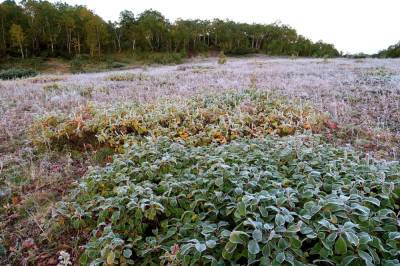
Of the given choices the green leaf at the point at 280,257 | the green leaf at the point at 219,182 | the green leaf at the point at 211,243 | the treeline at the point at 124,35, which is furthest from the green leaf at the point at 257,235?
the treeline at the point at 124,35

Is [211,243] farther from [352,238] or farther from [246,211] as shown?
[352,238]

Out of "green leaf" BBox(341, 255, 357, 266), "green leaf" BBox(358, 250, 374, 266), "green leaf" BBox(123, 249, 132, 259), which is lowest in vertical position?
"green leaf" BBox(123, 249, 132, 259)

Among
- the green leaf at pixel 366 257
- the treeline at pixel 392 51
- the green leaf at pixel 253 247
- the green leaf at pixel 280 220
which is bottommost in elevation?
the green leaf at pixel 366 257

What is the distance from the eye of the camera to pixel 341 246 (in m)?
2.29

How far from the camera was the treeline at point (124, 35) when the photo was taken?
48.1m

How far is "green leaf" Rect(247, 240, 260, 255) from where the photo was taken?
225 cm

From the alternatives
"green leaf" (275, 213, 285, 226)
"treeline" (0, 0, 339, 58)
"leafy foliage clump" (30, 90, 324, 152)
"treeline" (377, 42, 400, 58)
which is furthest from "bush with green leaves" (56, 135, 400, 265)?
"treeline" (0, 0, 339, 58)

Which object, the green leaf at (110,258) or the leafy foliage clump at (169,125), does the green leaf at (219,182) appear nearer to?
the green leaf at (110,258)

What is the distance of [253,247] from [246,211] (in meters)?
0.38

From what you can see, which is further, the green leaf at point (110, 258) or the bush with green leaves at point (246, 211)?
the green leaf at point (110, 258)

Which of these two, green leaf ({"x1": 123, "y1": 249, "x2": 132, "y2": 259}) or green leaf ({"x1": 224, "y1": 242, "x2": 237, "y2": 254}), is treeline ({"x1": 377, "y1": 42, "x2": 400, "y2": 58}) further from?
green leaf ({"x1": 123, "y1": 249, "x2": 132, "y2": 259})

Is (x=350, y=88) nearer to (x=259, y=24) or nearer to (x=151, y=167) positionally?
(x=151, y=167)

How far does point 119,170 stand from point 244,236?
85.4 inches

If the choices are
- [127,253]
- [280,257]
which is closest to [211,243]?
[280,257]
